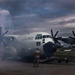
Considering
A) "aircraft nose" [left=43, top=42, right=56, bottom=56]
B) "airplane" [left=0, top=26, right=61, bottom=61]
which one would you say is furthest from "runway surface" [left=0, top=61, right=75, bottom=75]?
"airplane" [left=0, top=26, right=61, bottom=61]

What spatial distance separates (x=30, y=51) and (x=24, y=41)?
1.79 metres

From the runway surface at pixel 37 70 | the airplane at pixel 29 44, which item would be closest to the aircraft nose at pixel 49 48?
the airplane at pixel 29 44

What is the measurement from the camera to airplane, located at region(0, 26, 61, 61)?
111 feet

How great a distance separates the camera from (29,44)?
35.5 meters

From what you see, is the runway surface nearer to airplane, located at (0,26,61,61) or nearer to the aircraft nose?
the aircraft nose

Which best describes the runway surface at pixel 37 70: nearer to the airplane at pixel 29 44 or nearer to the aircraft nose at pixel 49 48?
the aircraft nose at pixel 49 48

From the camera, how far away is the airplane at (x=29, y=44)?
33906mm

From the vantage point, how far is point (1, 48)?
39.2 meters

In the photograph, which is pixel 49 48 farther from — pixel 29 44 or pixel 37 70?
pixel 37 70

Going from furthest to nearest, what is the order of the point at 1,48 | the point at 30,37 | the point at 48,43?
the point at 1,48
the point at 30,37
the point at 48,43

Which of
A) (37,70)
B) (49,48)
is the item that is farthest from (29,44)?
(37,70)

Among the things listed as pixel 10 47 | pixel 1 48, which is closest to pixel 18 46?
pixel 10 47

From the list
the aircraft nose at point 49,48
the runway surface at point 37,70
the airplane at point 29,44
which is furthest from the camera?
the airplane at point 29,44

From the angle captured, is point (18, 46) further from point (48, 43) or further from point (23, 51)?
point (48, 43)
